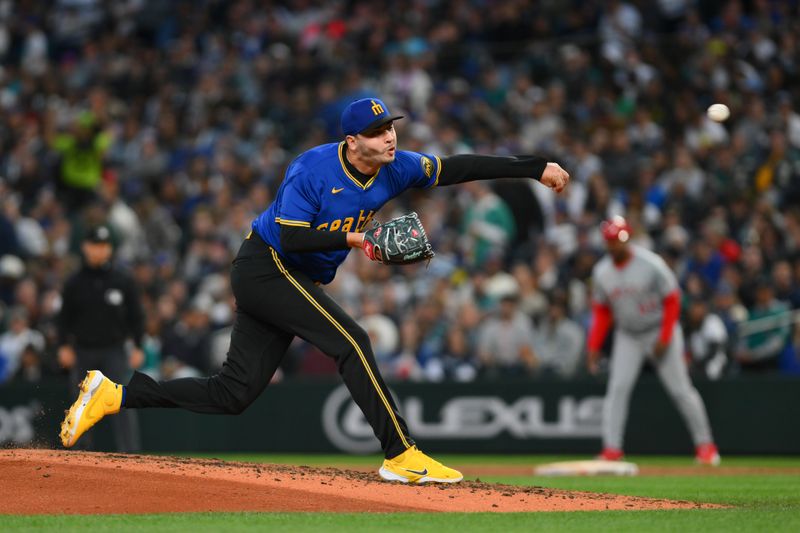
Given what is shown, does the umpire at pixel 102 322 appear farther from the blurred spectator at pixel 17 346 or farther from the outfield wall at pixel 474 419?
the blurred spectator at pixel 17 346

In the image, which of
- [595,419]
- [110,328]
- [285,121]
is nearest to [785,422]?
[595,419]

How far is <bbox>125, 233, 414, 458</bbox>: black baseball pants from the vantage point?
7742 mm

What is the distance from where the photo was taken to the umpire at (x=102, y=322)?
453 inches

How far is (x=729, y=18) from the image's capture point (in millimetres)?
18938

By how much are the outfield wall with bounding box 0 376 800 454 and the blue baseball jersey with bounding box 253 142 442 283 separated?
6825 mm

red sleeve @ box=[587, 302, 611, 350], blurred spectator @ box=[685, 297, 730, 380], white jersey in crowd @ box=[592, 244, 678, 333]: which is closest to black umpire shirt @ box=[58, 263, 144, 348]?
red sleeve @ box=[587, 302, 611, 350]

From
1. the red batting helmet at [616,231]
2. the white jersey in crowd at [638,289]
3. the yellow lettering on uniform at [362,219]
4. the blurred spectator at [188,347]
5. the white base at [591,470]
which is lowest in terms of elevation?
the white base at [591,470]

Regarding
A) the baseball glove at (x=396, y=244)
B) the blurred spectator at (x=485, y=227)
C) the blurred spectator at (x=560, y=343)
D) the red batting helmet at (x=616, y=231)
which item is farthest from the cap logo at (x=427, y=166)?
the blurred spectator at (x=485, y=227)

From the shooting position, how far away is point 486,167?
26.3ft

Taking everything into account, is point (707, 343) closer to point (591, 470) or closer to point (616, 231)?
point (616, 231)

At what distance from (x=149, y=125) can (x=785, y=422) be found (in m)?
11.0

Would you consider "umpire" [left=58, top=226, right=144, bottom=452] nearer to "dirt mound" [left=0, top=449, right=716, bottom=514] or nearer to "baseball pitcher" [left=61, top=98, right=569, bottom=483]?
"baseball pitcher" [left=61, top=98, right=569, bottom=483]

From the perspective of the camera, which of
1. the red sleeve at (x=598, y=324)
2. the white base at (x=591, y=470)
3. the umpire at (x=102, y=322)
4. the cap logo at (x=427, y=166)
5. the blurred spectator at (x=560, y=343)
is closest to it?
the cap logo at (x=427, y=166)

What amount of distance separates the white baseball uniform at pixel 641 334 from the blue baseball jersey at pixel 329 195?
16.6 ft
